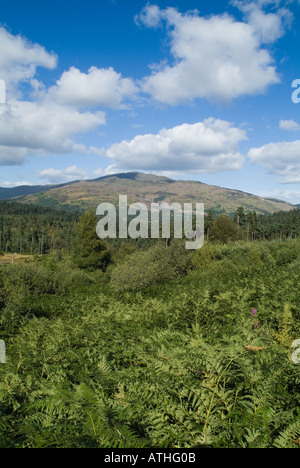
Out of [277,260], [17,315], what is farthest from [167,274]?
Answer: [17,315]

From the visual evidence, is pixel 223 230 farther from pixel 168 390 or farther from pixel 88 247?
Answer: pixel 168 390

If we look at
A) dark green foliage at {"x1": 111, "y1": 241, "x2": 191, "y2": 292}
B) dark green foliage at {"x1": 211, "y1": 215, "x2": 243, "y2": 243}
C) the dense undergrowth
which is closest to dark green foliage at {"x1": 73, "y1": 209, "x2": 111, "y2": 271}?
dark green foliage at {"x1": 111, "y1": 241, "x2": 191, "y2": 292}

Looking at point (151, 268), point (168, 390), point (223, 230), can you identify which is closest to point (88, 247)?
point (151, 268)

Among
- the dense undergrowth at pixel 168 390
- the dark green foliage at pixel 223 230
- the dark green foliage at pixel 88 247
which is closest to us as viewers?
the dense undergrowth at pixel 168 390

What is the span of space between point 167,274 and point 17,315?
17.1 m

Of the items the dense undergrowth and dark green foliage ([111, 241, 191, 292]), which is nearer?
the dense undergrowth

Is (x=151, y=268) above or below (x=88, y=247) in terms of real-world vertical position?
below

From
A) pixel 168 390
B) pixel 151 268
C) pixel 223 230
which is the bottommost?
pixel 151 268

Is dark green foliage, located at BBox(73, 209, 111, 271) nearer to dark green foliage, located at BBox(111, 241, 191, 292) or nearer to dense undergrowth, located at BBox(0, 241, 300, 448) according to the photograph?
dark green foliage, located at BBox(111, 241, 191, 292)

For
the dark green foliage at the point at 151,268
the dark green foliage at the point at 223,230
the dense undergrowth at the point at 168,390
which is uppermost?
the dark green foliage at the point at 223,230

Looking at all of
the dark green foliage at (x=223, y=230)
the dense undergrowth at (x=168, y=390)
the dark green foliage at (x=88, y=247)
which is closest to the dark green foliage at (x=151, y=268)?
the dark green foliage at (x=88, y=247)

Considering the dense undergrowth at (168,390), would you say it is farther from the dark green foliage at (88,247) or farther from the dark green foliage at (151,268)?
the dark green foliage at (88,247)

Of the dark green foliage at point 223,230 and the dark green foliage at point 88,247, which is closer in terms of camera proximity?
the dark green foliage at point 88,247

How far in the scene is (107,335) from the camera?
831 centimetres
